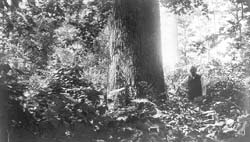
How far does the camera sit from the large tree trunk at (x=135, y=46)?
712 centimetres

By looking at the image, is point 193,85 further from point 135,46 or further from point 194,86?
point 135,46

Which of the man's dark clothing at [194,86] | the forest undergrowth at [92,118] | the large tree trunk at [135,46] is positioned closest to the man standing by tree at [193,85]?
the man's dark clothing at [194,86]

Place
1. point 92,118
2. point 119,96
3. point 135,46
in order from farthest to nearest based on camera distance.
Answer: point 135,46
point 119,96
point 92,118

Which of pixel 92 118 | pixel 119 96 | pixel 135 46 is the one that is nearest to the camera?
pixel 92 118

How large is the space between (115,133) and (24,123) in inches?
53.9

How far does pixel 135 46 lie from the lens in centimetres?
723

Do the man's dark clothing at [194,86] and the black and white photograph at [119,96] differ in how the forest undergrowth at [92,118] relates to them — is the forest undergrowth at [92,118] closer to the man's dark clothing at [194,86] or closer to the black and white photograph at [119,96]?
the black and white photograph at [119,96]

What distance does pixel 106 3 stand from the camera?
10.0 metres

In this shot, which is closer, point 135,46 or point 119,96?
point 119,96

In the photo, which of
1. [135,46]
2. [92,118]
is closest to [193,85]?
[135,46]

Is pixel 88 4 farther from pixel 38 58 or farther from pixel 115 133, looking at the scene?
pixel 115 133

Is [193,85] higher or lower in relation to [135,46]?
lower

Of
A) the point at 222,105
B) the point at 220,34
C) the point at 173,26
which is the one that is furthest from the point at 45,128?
the point at 173,26

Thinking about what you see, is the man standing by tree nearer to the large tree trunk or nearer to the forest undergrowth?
the large tree trunk
